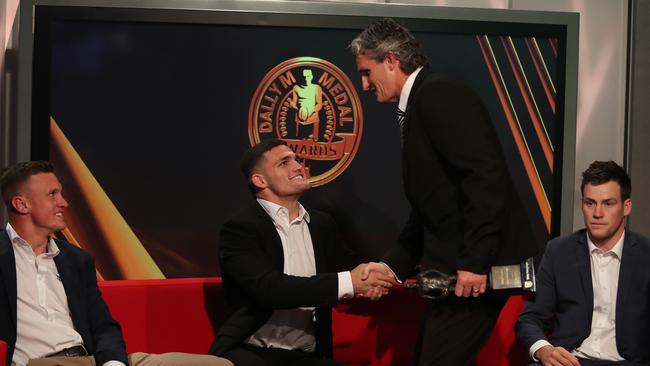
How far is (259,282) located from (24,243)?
2.72 feet

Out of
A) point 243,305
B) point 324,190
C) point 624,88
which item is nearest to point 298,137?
point 324,190

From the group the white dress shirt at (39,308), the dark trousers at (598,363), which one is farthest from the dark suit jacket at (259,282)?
the dark trousers at (598,363)

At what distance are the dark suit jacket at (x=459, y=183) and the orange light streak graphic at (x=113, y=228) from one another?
79.0 inches

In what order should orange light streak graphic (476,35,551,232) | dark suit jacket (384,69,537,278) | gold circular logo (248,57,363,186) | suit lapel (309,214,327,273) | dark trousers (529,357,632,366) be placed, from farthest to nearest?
1. orange light streak graphic (476,35,551,232)
2. gold circular logo (248,57,363,186)
3. suit lapel (309,214,327,273)
4. dark trousers (529,357,632,366)
5. dark suit jacket (384,69,537,278)

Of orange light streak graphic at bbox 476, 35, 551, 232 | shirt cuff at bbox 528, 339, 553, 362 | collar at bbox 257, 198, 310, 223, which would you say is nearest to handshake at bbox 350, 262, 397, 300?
collar at bbox 257, 198, 310, 223

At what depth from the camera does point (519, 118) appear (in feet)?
15.4

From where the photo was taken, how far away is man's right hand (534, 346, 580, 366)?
10.4ft

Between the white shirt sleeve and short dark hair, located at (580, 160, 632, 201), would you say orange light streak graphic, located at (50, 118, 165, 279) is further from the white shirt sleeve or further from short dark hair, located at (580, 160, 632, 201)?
short dark hair, located at (580, 160, 632, 201)

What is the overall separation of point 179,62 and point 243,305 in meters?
1.54

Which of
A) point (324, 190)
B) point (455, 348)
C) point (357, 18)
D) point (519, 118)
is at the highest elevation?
point (357, 18)

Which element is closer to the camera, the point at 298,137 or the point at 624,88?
the point at 298,137

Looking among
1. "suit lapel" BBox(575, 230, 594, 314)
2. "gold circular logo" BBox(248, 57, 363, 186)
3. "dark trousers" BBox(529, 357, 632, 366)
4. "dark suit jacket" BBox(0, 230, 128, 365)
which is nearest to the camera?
"dark suit jacket" BBox(0, 230, 128, 365)

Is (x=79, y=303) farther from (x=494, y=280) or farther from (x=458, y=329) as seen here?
(x=494, y=280)

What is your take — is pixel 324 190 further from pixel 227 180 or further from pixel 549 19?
pixel 549 19
